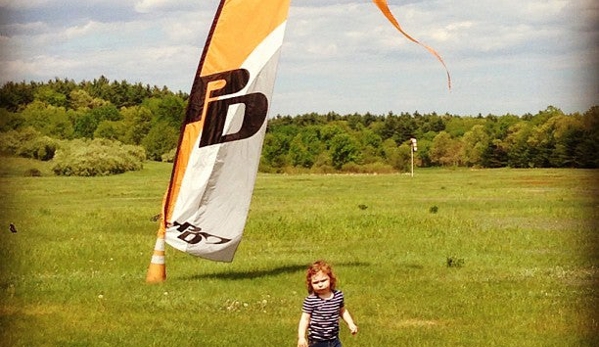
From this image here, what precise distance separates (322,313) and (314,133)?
4717 cm

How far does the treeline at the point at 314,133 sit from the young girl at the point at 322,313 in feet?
114

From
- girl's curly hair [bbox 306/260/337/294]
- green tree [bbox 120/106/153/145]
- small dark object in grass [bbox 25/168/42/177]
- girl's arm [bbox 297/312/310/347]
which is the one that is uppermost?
green tree [bbox 120/106/153/145]

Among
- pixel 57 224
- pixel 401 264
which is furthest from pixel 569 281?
pixel 57 224

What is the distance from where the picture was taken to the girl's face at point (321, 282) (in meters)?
8.48

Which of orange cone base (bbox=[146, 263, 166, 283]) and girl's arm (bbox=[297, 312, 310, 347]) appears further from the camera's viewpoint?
orange cone base (bbox=[146, 263, 166, 283])

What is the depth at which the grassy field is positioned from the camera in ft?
41.5

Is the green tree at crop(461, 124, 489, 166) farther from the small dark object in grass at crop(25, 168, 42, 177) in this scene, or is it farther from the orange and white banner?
the orange and white banner

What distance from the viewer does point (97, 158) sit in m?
48.4

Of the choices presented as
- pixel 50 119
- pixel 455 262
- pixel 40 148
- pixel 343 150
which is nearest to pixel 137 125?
pixel 50 119

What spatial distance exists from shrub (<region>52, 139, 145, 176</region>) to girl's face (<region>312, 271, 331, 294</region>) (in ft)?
125

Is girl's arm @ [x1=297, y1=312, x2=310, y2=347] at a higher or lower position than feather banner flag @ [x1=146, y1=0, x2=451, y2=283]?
lower

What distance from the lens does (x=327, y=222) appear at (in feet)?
84.8

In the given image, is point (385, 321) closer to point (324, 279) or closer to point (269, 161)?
point (324, 279)

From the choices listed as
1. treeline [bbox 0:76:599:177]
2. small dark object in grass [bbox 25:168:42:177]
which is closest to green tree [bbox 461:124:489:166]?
treeline [bbox 0:76:599:177]
